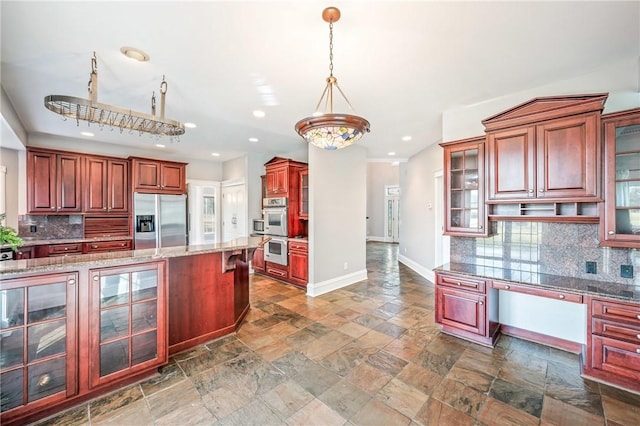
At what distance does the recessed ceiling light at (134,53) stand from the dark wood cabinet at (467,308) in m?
3.64

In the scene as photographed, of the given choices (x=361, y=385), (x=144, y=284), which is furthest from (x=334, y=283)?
(x=144, y=284)

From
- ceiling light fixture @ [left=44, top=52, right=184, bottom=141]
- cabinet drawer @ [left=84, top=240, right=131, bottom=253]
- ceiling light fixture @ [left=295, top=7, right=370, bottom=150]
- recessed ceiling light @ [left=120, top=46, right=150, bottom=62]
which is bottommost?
cabinet drawer @ [left=84, top=240, right=131, bottom=253]

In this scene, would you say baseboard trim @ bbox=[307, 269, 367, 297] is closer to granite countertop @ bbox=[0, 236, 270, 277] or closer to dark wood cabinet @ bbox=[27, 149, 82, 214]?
granite countertop @ bbox=[0, 236, 270, 277]

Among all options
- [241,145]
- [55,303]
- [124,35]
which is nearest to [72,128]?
[241,145]

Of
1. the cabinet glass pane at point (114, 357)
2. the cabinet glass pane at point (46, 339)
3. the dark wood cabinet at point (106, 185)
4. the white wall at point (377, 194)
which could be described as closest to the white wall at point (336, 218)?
the cabinet glass pane at point (114, 357)

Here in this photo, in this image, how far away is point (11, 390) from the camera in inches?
69.0

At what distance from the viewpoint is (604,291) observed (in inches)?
90.4

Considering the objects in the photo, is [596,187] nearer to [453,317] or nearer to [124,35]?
[453,317]

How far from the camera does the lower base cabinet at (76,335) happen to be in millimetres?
1755

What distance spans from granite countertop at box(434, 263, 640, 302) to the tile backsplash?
635 centimetres

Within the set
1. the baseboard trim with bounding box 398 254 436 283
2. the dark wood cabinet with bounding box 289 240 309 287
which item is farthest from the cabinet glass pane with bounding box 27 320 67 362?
the baseboard trim with bounding box 398 254 436 283

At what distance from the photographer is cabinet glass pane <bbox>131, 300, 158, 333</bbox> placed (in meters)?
2.23

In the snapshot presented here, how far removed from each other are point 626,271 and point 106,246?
7.16 m

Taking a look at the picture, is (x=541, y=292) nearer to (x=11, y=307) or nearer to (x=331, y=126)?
(x=331, y=126)
